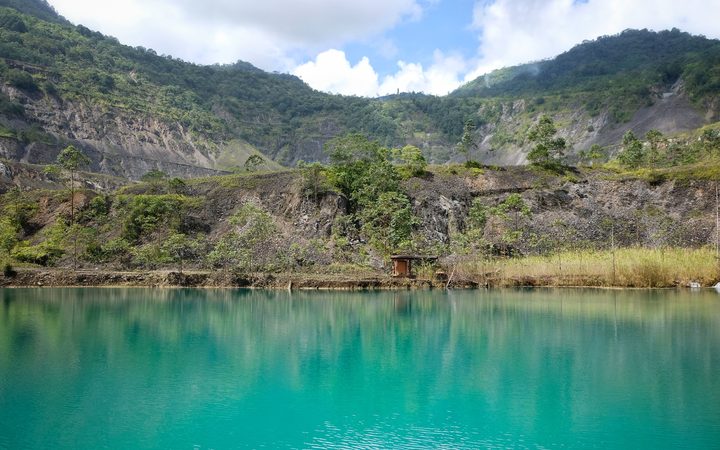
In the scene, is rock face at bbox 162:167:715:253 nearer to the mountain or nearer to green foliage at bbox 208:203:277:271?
green foliage at bbox 208:203:277:271

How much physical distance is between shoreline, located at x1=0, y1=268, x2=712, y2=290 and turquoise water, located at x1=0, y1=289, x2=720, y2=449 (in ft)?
51.4

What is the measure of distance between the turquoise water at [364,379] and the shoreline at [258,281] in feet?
51.4

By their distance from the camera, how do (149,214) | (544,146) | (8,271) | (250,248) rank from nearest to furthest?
(8,271) < (250,248) < (149,214) < (544,146)

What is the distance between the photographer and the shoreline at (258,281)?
4812 cm

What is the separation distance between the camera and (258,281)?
50406mm

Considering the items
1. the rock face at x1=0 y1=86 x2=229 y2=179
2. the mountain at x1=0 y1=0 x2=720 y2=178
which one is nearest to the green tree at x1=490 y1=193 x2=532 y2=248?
the mountain at x1=0 y1=0 x2=720 y2=178

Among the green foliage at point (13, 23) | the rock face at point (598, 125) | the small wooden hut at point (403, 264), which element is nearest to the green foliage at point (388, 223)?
the small wooden hut at point (403, 264)

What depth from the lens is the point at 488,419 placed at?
539 inches

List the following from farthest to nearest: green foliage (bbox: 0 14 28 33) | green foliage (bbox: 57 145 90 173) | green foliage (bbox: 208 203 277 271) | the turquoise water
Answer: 1. green foliage (bbox: 0 14 28 33)
2. green foliage (bbox: 57 145 90 173)
3. green foliage (bbox: 208 203 277 271)
4. the turquoise water

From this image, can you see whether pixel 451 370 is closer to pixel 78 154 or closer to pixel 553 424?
pixel 553 424

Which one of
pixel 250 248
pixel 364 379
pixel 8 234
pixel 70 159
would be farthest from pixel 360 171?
pixel 364 379

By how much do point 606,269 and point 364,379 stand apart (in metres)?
34.4

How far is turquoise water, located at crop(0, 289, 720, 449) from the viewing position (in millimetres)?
12688

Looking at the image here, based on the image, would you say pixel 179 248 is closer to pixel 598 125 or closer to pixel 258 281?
pixel 258 281
